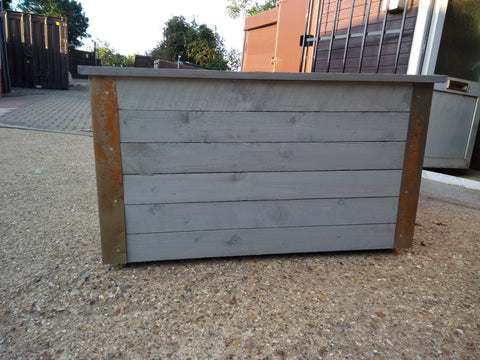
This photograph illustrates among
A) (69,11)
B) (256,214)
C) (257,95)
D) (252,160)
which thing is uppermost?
(69,11)

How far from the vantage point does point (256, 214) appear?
1.83 metres

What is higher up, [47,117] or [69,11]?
[69,11]

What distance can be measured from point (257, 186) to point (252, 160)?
0.47ft

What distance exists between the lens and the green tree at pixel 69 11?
1444 inches

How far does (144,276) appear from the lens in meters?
1.71

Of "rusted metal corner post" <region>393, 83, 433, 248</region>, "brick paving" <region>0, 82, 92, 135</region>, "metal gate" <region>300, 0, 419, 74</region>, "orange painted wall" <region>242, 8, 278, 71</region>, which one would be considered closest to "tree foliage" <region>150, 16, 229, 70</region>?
"orange painted wall" <region>242, 8, 278, 71</region>

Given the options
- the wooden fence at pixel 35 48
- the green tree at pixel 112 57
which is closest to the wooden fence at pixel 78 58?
the green tree at pixel 112 57

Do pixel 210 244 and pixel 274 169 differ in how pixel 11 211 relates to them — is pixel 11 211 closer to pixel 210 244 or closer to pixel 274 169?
pixel 210 244

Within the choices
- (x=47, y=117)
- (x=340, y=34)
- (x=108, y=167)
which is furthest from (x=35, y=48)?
(x=108, y=167)

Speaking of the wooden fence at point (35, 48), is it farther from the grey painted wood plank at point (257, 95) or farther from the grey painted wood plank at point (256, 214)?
the grey painted wood plank at point (256, 214)

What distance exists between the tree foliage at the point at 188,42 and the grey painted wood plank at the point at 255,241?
29.5 metres

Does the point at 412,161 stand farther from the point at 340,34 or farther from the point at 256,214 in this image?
the point at 340,34

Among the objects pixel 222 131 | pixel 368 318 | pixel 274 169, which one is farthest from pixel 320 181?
pixel 368 318

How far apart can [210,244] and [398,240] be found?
1.12m
